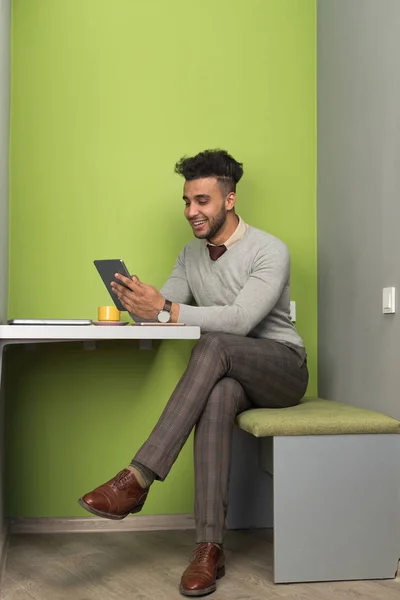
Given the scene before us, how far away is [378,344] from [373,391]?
0.50ft

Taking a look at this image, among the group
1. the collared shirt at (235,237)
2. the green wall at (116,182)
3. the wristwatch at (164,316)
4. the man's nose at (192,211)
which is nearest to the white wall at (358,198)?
the green wall at (116,182)

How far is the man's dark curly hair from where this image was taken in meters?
2.53

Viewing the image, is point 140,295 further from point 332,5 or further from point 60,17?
point 332,5

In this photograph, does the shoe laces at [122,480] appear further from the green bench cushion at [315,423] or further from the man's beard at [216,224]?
the man's beard at [216,224]

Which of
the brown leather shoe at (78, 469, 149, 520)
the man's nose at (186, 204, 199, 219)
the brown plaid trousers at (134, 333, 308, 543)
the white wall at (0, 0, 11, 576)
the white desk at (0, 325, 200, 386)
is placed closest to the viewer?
the white desk at (0, 325, 200, 386)

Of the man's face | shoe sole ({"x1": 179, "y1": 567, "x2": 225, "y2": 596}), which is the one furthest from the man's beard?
shoe sole ({"x1": 179, "y1": 567, "x2": 225, "y2": 596})

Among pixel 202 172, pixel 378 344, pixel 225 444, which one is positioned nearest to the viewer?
pixel 225 444

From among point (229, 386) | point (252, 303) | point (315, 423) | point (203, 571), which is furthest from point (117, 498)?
point (252, 303)

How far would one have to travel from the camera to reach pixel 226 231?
2555mm

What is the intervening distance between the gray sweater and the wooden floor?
27.4 inches

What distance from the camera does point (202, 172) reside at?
2525 mm

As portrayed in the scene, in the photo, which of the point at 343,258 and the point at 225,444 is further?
the point at 343,258

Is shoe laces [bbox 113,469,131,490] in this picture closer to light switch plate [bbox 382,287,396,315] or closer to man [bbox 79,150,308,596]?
man [bbox 79,150,308,596]

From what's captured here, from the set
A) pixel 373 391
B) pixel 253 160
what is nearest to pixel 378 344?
pixel 373 391
